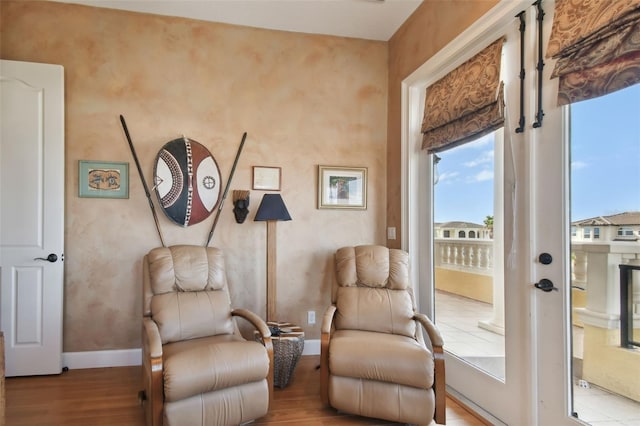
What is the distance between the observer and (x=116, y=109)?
3.02 m

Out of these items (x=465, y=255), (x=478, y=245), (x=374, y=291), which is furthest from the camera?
(x=374, y=291)

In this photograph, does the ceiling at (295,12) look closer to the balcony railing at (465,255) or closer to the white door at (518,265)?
the white door at (518,265)

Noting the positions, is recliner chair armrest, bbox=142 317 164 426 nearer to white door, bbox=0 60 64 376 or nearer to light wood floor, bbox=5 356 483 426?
light wood floor, bbox=5 356 483 426

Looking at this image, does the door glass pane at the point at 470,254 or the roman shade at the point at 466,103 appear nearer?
the roman shade at the point at 466,103

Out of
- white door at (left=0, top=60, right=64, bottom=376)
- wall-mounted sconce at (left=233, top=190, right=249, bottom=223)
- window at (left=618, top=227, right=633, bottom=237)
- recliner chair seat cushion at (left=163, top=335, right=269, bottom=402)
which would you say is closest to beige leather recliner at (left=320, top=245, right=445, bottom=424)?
recliner chair seat cushion at (left=163, top=335, right=269, bottom=402)

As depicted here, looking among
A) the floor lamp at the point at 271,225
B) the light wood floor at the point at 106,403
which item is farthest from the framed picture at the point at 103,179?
the light wood floor at the point at 106,403

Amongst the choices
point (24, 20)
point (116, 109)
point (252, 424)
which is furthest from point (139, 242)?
point (24, 20)

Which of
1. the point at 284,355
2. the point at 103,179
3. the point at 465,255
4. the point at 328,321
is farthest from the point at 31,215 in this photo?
the point at 465,255

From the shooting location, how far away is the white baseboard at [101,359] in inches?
115

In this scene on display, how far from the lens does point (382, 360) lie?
6.91 feet

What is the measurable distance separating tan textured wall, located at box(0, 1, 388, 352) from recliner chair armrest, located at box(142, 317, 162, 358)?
98cm

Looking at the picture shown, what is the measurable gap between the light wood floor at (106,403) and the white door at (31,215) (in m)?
0.24

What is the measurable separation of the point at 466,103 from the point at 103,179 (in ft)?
9.38

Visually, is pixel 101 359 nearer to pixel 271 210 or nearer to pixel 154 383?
pixel 154 383
